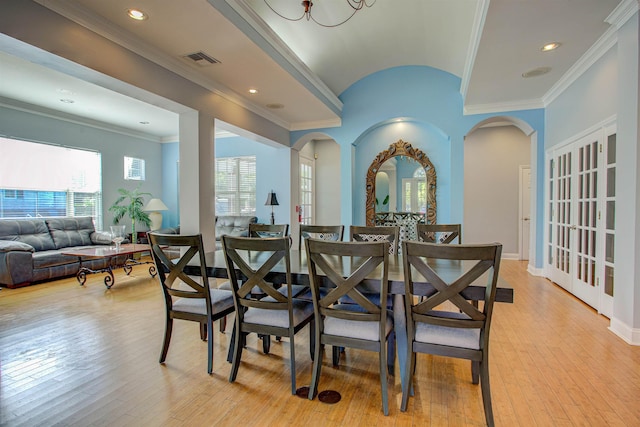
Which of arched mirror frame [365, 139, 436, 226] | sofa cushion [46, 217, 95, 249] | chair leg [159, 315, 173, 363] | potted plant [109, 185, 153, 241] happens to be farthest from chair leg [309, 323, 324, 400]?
potted plant [109, 185, 153, 241]

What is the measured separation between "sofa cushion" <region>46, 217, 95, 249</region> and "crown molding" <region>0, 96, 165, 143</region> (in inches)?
75.6

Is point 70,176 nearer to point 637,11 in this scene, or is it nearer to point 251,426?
point 251,426

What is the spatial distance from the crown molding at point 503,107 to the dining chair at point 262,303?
4567 mm

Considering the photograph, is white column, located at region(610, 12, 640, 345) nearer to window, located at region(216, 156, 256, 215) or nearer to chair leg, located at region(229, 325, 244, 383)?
chair leg, located at region(229, 325, 244, 383)

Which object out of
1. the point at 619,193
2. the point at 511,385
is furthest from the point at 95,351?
the point at 619,193

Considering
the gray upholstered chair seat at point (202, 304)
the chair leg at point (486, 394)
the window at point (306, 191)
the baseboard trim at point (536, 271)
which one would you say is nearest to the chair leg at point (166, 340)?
the gray upholstered chair seat at point (202, 304)

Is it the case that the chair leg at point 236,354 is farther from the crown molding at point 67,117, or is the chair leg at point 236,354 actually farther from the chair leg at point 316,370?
the crown molding at point 67,117

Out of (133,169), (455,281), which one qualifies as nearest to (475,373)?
(455,281)

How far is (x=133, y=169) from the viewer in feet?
24.3

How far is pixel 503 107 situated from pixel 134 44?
5.12 m

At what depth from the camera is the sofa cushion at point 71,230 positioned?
5465mm

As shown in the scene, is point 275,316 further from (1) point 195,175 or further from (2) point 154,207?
(2) point 154,207

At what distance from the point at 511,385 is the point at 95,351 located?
10.2ft

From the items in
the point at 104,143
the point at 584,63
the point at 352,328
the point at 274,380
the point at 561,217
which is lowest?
the point at 274,380
